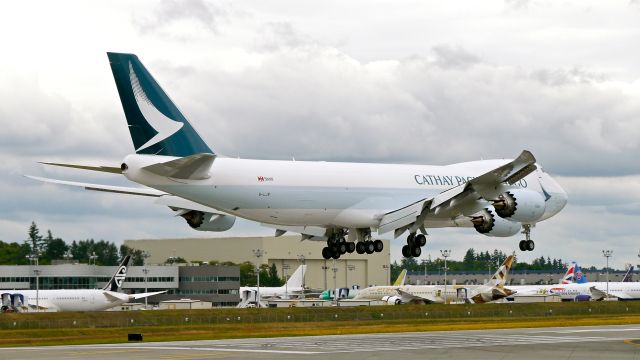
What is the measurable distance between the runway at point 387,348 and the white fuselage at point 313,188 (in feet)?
22.5

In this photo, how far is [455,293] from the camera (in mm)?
127250

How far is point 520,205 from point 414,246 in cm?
657

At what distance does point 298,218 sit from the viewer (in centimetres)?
5928

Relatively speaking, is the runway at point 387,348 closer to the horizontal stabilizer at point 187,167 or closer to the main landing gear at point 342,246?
the main landing gear at point 342,246

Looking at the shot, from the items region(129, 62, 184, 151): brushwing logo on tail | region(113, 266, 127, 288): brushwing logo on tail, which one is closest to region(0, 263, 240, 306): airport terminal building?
region(113, 266, 127, 288): brushwing logo on tail

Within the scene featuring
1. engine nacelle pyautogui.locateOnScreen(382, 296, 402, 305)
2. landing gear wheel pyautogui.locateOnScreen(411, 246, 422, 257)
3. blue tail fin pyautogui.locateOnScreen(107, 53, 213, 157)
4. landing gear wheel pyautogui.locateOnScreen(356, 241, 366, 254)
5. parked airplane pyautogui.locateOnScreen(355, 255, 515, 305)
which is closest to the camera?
blue tail fin pyautogui.locateOnScreen(107, 53, 213, 157)

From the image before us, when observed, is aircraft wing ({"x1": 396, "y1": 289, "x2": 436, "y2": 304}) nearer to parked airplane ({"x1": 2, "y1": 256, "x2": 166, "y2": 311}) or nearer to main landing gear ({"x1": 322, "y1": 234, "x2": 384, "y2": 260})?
parked airplane ({"x1": 2, "y1": 256, "x2": 166, "y2": 311})

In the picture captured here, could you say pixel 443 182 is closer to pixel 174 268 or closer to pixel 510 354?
pixel 510 354

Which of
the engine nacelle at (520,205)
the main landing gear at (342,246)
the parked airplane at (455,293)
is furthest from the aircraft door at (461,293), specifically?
the main landing gear at (342,246)

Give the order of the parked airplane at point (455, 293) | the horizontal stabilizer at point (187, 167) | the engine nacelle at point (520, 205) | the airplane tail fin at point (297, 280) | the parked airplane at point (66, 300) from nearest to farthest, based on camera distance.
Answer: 1. the horizontal stabilizer at point (187, 167)
2. the engine nacelle at point (520, 205)
3. the parked airplane at point (66, 300)
4. the parked airplane at point (455, 293)
5. the airplane tail fin at point (297, 280)

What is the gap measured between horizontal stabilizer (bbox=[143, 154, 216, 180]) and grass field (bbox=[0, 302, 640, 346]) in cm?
1029

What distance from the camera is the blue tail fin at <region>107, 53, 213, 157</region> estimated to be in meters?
52.6

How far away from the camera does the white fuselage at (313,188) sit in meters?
54.8

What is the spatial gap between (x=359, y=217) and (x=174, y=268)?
10480 centimetres
